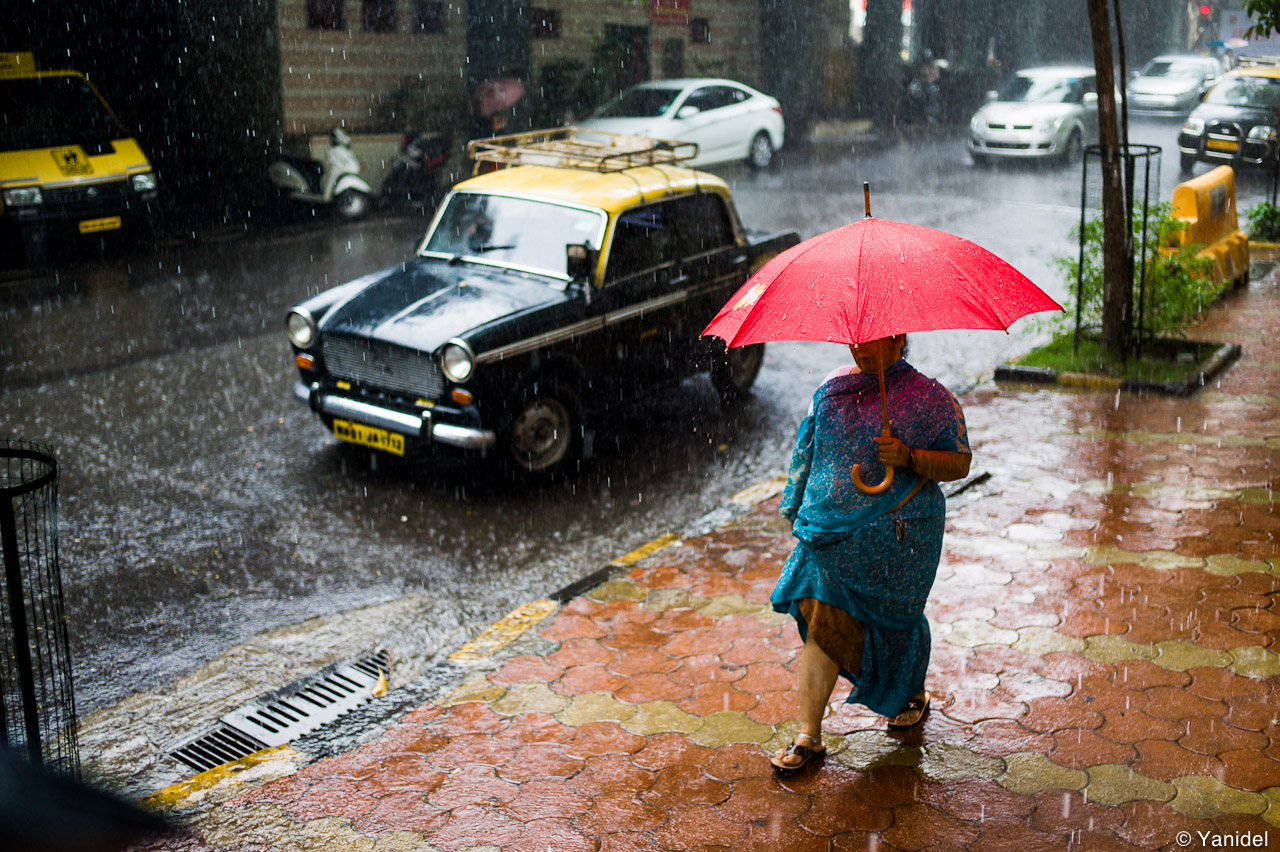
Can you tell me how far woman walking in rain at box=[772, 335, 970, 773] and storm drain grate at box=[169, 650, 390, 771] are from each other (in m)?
1.90

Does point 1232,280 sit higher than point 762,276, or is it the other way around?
point 762,276

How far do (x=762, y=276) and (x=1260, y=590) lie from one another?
299 cm

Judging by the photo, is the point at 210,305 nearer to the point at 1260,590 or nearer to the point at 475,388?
the point at 475,388

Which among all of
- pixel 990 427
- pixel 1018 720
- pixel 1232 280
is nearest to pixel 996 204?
pixel 1232 280

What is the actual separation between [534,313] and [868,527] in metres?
3.70

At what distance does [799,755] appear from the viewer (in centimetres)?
397

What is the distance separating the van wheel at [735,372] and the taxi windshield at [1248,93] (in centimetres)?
1429

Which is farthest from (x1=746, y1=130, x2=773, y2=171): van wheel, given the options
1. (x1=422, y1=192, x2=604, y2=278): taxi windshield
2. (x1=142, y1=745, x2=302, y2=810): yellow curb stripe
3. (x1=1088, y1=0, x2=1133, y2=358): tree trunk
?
(x1=142, y1=745, x2=302, y2=810): yellow curb stripe

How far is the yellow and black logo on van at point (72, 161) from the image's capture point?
44.4 feet

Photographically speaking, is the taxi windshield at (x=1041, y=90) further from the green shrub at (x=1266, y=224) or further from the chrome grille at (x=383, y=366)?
the chrome grille at (x=383, y=366)

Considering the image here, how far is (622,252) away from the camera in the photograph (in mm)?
7668

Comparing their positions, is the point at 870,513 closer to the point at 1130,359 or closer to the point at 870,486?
the point at 870,486

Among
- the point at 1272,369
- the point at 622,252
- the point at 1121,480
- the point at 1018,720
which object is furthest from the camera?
the point at 1272,369

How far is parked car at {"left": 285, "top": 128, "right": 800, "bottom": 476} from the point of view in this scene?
6828 millimetres
